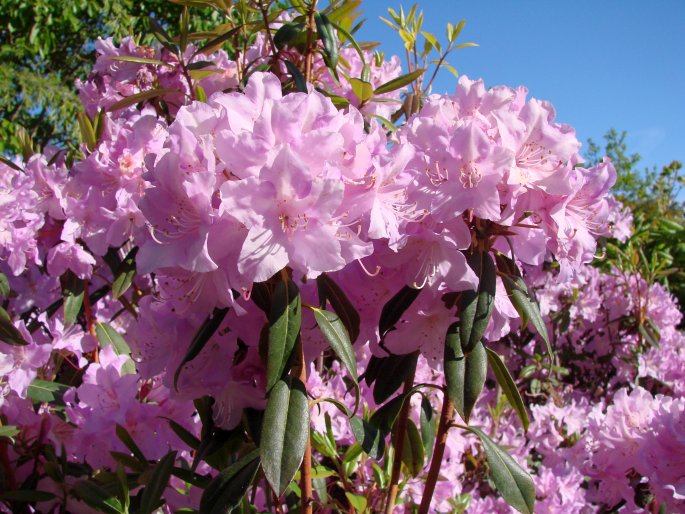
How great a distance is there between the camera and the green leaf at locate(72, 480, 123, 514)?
3.92 feet

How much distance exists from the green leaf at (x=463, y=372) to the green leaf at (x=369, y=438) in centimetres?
16

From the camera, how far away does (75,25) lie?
24.8 feet

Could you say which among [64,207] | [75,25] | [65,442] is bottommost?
[65,442]

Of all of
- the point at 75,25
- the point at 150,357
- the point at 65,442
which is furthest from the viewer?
the point at 75,25

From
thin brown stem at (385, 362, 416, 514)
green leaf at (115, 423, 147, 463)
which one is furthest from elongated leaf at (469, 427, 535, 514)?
green leaf at (115, 423, 147, 463)

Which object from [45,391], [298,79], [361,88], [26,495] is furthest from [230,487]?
[361,88]

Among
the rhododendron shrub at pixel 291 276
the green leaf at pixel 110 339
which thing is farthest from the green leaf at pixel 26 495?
the green leaf at pixel 110 339

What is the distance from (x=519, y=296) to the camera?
1055 millimetres

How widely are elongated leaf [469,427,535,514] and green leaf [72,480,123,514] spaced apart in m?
0.72

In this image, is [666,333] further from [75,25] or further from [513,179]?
[75,25]

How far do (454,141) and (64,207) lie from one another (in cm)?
118

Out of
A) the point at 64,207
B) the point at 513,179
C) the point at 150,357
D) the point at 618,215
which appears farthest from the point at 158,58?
the point at 618,215

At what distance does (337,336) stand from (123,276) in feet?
3.21

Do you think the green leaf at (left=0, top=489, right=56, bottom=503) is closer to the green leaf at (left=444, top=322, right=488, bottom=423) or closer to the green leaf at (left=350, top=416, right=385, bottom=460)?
the green leaf at (left=350, top=416, right=385, bottom=460)
